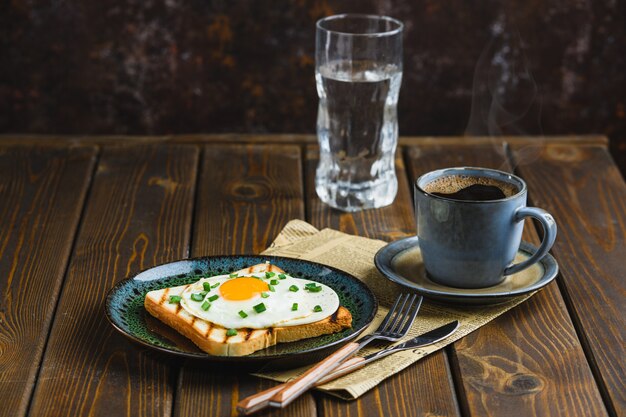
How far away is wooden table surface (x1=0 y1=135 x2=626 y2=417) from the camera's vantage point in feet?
3.49

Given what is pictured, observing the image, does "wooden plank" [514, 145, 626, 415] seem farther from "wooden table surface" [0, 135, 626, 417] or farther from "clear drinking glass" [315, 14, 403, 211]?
"clear drinking glass" [315, 14, 403, 211]

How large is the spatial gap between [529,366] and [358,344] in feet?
0.70

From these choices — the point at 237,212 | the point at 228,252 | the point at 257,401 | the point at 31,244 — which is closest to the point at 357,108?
the point at 237,212

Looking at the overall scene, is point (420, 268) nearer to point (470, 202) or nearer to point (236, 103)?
point (470, 202)

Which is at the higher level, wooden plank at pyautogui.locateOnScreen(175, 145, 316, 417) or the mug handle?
the mug handle

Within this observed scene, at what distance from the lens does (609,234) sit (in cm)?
158

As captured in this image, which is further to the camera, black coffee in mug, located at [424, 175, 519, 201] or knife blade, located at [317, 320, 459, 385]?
black coffee in mug, located at [424, 175, 519, 201]

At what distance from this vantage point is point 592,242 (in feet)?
5.08

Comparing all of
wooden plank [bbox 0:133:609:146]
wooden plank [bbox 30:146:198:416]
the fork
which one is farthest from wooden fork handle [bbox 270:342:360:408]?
wooden plank [bbox 0:133:609:146]

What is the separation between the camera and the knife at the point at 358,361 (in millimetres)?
999

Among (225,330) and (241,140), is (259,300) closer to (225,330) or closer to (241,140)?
(225,330)

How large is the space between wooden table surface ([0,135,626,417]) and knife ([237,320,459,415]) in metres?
0.02

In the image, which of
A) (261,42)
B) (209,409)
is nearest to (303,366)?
(209,409)

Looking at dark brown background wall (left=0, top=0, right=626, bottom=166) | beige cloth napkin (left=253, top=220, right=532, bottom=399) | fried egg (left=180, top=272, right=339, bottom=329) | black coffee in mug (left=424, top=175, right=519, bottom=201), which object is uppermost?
black coffee in mug (left=424, top=175, right=519, bottom=201)
